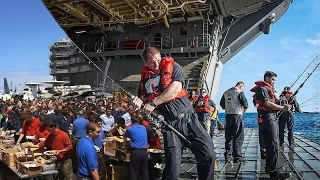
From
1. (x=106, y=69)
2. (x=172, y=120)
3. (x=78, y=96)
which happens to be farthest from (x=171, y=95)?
(x=106, y=69)

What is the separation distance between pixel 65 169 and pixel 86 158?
1218mm

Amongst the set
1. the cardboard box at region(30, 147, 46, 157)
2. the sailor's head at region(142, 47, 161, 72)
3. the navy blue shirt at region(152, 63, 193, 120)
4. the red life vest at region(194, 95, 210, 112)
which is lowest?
the cardboard box at region(30, 147, 46, 157)

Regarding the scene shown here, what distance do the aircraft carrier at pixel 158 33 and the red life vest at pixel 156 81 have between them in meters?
20.6

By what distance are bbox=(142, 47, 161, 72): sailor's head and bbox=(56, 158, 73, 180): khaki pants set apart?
2.59 meters

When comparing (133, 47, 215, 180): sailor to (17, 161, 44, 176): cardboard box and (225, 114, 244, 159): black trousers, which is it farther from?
(225, 114, 244, 159): black trousers

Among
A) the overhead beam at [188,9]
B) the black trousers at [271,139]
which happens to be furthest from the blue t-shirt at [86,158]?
the overhead beam at [188,9]

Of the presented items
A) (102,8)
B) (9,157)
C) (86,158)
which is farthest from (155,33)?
(86,158)

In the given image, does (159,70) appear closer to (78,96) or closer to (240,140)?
(240,140)

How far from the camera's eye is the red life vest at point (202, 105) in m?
11.6

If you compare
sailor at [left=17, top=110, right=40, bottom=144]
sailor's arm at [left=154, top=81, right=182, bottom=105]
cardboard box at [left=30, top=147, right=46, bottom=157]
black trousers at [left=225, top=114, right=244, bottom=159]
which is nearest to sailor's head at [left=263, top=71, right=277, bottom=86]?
black trousers at [left=225, top=114, right=244, bottom=159]

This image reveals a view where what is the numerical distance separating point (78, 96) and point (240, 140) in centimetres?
1914

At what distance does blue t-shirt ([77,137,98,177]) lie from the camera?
5.05 metres

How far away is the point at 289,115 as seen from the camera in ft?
36.8

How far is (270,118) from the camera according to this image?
6.34m
